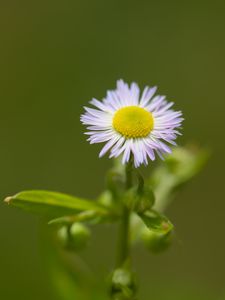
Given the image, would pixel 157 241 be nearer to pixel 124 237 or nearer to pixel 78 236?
pixel 124 237

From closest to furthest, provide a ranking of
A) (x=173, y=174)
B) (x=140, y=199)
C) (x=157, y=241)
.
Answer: (x=140, y=199) → (x=157, y=241) → (x=173, y=174)

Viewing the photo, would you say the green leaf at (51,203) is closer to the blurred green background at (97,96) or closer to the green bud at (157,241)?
the green bud at (157,241)

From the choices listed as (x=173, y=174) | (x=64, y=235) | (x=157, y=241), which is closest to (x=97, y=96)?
(x=173, y=174)

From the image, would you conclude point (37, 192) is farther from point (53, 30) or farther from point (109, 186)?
point (53, 30)

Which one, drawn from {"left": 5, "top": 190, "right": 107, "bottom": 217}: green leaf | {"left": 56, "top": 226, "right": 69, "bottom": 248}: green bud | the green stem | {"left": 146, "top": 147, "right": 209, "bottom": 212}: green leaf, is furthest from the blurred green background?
{"left": 5, "top": 190, "right": 107, "bottom": 217}: green leaf

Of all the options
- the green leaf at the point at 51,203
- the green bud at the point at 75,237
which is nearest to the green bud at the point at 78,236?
the green bud at the point at 75,237

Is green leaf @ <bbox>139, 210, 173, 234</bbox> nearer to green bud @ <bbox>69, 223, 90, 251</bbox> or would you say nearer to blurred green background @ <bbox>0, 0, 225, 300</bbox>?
green bud @ <bbox>69, 223, 90, 251</bbox>
